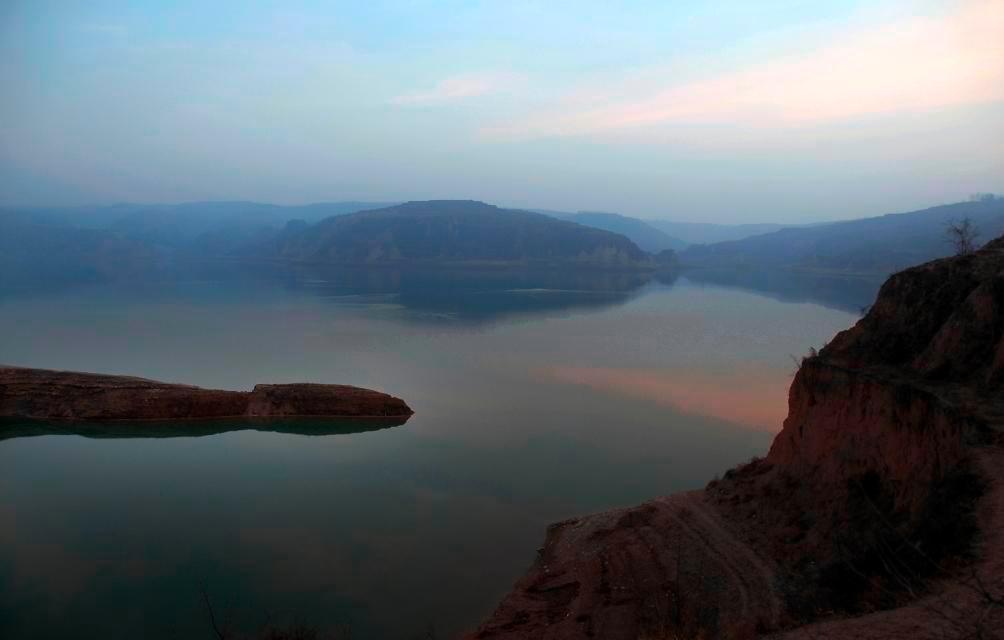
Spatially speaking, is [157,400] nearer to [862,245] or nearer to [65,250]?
[862,245]

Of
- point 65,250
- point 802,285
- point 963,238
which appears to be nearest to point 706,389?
point 963,238

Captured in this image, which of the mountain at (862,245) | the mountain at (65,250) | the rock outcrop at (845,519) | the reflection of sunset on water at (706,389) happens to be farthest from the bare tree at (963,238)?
the mountain at (65,250)

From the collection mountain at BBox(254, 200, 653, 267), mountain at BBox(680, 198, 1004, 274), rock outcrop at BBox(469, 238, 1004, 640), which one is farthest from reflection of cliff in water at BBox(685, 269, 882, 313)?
rock outcrop at BBox(469, 238, 1004, 640)

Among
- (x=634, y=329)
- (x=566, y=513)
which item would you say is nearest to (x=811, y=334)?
(x=634, y=329)

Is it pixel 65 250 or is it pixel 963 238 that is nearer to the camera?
pixel 963 238

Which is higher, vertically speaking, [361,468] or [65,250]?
[65,250]

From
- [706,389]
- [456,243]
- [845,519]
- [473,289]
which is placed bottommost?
[706,389]

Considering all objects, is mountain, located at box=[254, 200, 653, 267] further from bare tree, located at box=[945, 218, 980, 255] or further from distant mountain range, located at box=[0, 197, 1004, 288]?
bare tree, located at box=[945, 218, 980, 255]
